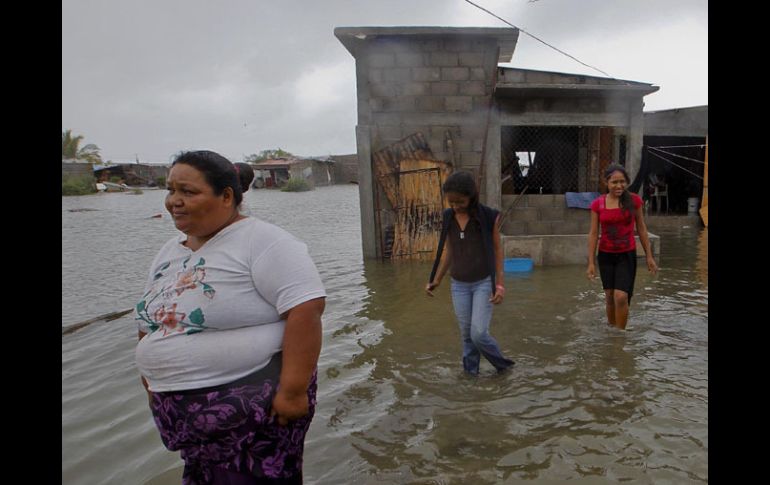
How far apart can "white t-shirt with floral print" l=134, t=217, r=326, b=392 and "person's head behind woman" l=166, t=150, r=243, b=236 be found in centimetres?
13

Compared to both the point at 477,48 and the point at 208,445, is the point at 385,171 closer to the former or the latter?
the point at 477,48

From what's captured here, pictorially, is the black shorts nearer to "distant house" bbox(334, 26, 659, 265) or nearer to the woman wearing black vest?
the woman wearing black vest

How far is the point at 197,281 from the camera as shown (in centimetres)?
187

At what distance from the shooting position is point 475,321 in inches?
162

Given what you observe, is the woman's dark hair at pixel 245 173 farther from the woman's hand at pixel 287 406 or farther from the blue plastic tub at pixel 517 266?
the blue plastic tub at pixel 517 266

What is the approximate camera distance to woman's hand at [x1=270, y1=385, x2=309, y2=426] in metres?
1.85

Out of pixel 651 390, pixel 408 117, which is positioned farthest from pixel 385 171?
pixel 651 390

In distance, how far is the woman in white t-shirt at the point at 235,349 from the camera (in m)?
1.83

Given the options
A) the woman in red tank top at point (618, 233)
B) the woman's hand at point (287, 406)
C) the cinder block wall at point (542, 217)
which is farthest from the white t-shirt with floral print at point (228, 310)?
the cinder block wall at point (542, 217)

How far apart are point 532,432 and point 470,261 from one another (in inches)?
51.7

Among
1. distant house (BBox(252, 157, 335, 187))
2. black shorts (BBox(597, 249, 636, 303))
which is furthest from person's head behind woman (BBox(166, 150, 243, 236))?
distant house (BBox(252, 157, 335, 187))

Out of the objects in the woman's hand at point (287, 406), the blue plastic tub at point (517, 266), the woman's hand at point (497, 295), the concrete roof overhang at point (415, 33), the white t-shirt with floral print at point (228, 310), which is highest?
the concrete roof overhang at point (415, 33)
